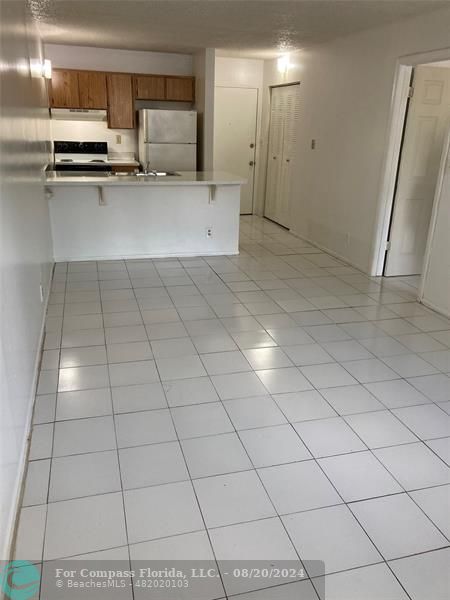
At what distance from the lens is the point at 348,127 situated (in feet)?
17.3

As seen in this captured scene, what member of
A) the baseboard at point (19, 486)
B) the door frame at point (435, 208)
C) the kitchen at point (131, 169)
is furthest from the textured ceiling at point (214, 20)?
the baseboard at point (19, 486)

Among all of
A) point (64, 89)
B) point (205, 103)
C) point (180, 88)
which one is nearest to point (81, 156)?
point (64, 89)

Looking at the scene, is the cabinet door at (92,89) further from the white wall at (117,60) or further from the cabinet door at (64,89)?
the white wall at (117,60)

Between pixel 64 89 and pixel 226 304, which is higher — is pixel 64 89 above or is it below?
above

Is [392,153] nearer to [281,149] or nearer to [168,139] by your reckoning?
[281,149]

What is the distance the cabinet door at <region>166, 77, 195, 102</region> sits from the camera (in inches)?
267

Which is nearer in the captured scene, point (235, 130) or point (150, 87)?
point (150, 87)

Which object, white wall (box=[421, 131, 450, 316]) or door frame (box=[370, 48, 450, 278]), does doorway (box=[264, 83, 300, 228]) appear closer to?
door frame (box=[370, 48, 450, 278])

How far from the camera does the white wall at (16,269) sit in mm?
1809

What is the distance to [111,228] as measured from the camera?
5.23 meters

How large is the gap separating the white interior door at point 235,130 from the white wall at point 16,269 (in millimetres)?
4311

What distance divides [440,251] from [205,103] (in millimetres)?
3913

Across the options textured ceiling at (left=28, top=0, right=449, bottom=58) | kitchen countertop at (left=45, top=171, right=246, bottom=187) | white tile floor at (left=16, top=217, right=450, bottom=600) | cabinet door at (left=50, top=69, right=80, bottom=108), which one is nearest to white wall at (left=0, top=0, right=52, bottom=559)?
white tile floor at (left=16, top=217, right=450, bottom=600)

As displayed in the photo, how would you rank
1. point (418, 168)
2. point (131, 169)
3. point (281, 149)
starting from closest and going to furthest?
point (418, 168) → point (131, 169) → point (281, 149)
